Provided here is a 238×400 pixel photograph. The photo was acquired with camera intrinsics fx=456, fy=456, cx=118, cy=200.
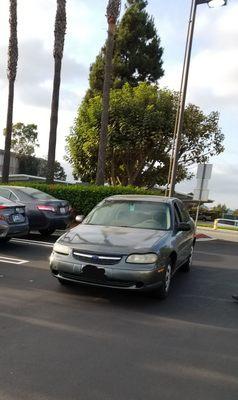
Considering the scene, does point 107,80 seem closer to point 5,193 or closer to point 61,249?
point 5,193

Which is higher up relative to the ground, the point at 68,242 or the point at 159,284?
the point at 68,242

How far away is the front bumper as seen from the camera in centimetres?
598

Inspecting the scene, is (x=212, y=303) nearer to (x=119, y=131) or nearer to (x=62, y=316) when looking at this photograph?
(x=62, y=316)

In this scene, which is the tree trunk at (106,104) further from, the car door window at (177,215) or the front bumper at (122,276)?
the front bumper at (122,276)

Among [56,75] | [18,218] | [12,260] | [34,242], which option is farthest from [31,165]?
[12,260]

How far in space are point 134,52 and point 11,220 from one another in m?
24.2

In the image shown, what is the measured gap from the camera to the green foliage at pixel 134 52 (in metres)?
31.4

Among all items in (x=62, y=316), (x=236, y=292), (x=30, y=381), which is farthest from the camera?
(x=236, y=292)

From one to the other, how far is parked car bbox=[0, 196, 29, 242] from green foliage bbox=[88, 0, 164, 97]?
875 inches

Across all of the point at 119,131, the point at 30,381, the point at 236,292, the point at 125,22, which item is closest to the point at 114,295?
the point at 236,292

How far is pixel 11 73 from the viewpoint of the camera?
23.2 metres

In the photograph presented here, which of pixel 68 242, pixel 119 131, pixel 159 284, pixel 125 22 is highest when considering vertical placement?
pixel 125 22

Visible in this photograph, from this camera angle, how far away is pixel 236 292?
7617 mm

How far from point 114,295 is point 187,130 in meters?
21.2
